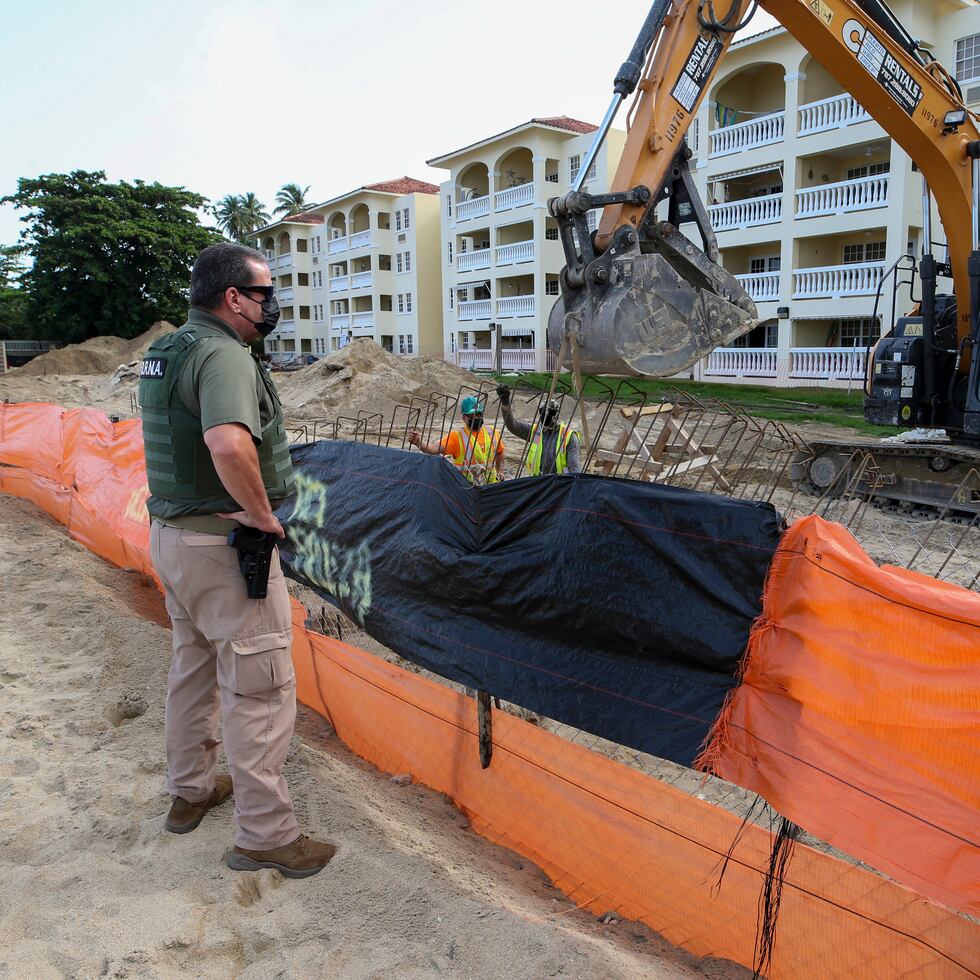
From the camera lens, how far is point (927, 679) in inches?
83.9

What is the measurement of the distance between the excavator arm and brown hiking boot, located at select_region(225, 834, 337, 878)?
303cm

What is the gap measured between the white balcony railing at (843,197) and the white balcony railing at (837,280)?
149cm

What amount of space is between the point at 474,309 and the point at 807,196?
54.8ft

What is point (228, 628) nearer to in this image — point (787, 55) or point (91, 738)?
point (91, 738)

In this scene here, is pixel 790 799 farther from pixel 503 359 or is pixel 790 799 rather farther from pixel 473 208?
pixel 473 208

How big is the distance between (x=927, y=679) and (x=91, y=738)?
3.40 metres

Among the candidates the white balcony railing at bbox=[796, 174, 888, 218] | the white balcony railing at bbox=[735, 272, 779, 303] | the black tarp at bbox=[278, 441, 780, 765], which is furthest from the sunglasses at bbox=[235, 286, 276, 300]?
the white balcony railing at bbox=[735, 272, 779, 303]

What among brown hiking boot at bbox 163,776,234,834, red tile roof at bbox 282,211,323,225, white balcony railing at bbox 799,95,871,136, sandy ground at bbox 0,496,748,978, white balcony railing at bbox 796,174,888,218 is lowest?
sandy ground at bbox 0,496,748,978

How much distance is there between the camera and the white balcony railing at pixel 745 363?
23125mm

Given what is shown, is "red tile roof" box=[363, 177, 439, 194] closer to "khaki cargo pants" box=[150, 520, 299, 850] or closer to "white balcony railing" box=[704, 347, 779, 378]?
"white balcony railing" box=[704, 347, 779, 378]

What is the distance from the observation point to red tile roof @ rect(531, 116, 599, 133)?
3142 cm

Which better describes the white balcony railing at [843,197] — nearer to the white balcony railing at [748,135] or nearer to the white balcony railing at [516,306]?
the white balcony railing at [748,135]

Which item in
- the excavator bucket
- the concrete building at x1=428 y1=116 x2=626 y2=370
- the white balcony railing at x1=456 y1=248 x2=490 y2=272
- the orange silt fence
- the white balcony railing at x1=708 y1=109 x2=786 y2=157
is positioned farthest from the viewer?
the white balcony railing at x1=456 y1=248 x2=490 y2=272

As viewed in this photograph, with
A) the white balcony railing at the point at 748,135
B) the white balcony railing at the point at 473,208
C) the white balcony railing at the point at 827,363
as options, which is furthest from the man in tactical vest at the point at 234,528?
the white balcony railing at the point at 473,208
